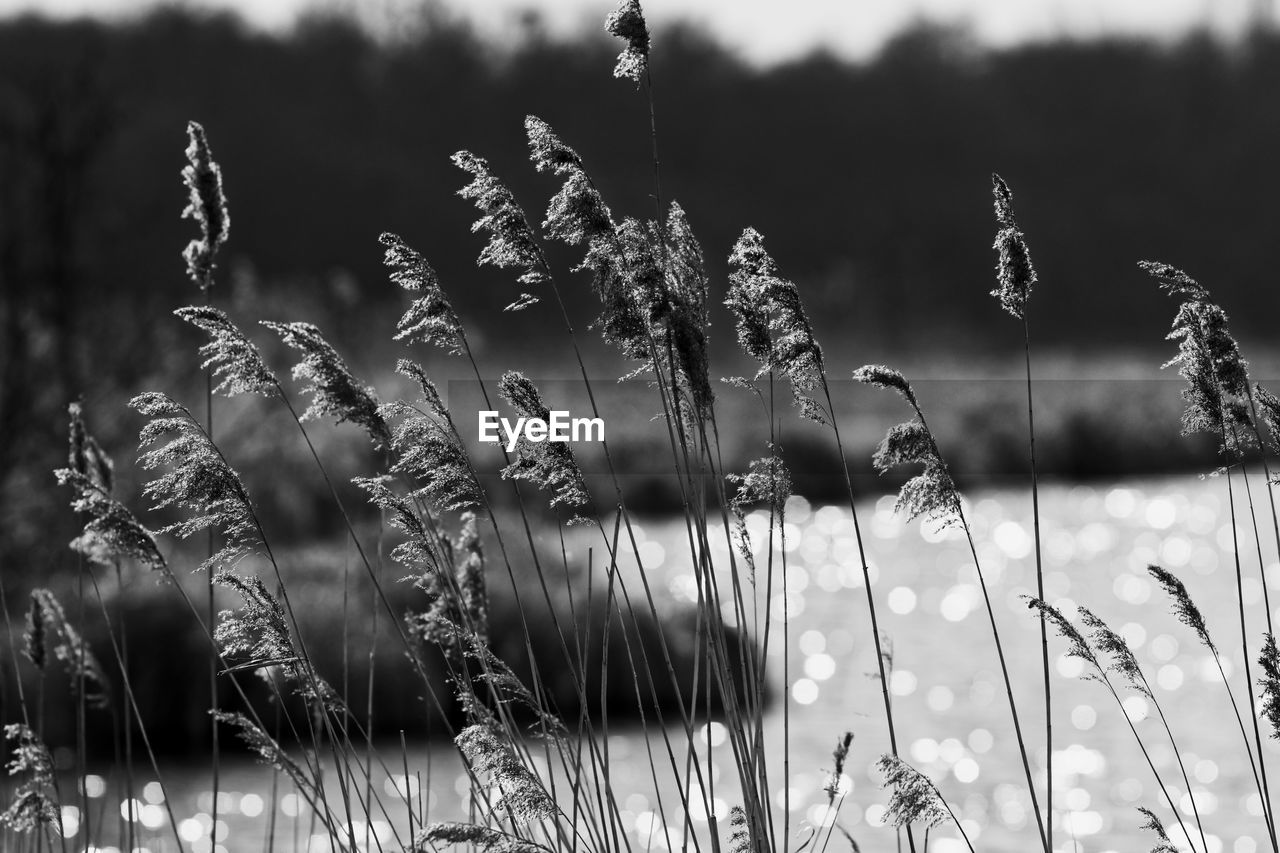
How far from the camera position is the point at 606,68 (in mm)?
74812

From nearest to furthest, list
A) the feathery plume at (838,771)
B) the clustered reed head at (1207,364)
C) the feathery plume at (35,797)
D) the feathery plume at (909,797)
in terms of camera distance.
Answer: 1. the feathery plume at (909,797)
2. the clustered reed head at (1207,364)
3. the feathery plume at (838,771)
4. the feathery plume at (35,797)

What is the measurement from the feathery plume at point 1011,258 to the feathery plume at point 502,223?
87cm

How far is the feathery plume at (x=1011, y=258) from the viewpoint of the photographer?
2635 mm

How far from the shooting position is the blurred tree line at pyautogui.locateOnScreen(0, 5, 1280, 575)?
58469mm

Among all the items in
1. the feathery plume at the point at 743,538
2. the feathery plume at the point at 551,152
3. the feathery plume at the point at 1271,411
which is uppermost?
the feathery plume at the point at 551,152

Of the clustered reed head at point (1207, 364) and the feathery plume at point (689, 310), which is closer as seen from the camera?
the feathery plume at point (689, 310)

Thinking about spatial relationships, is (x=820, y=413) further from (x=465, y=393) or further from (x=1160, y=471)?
(x=465, y=393)

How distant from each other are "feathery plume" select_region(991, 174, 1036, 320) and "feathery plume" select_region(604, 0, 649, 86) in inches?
27.4

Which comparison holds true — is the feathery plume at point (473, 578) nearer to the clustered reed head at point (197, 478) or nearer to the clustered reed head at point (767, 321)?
the clustered reed head at point (197, 478)

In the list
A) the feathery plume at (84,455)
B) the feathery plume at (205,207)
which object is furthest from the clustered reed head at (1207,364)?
the feathery plume at (84,455)

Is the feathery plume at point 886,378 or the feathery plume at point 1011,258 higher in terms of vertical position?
the feathery plume at point 1011,258

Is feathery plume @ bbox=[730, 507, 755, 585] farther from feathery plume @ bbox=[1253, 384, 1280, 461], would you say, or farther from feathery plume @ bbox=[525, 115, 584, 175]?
feathery plume @ bbox=[1253, 384, 1280, 461]

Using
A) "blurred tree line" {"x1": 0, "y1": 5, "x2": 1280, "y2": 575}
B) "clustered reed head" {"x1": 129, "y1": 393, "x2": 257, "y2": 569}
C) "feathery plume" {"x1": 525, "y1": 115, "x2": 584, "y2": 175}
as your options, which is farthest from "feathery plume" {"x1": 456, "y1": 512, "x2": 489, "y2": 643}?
"blurred tree line" {"x1": 0, "y1": 5, "x2": 1280, "y2": 575}

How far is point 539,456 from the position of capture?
2.71 m
